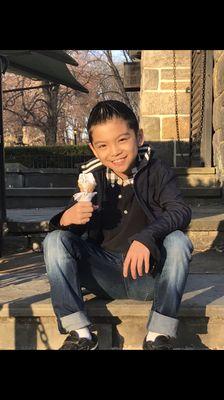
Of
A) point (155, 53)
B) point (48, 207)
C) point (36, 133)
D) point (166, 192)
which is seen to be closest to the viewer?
point (166, 192)

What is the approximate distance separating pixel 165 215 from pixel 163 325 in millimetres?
531

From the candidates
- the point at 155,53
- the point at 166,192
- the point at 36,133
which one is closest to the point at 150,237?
the point at 166,192

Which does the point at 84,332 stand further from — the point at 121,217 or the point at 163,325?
→ the point at 121,217

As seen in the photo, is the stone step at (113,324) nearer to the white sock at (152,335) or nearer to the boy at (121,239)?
the boy at (121,239)

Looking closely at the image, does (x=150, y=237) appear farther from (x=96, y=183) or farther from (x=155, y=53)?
(x=155, y=53)

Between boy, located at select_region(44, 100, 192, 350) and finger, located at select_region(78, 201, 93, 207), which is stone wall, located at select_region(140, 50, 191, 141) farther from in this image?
finger, located at select_region(78, 201, 93, 207)

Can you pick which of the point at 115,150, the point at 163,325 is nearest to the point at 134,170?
the point at 115,150

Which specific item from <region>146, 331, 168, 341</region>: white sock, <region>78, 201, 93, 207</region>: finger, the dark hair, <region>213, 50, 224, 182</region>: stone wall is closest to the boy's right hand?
<region>78, 201, 93, 207</region>: finger

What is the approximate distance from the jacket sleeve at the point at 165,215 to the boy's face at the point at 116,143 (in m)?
0.19

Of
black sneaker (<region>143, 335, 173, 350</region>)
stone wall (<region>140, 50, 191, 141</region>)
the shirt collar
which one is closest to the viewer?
black sneaker (<region>143, 335, 173, 350</region>)

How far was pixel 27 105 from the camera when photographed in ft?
109

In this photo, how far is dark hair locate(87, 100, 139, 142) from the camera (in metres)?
2.43

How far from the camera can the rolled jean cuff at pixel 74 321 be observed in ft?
7.30
